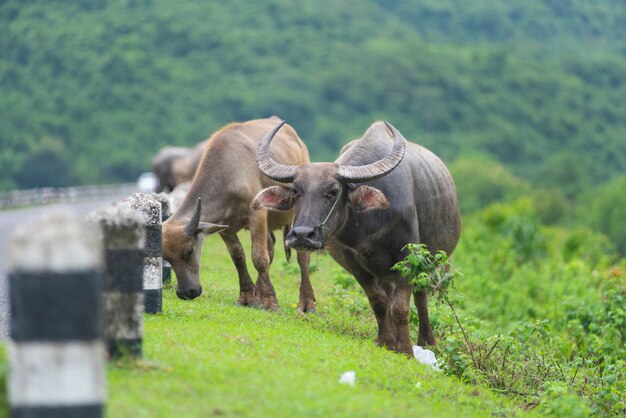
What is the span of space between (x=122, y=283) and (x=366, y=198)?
3.35m

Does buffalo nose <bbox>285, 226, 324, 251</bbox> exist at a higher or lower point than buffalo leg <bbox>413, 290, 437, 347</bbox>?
higher

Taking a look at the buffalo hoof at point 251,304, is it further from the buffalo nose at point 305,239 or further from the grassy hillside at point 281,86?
the grassy hillside at point 281,86

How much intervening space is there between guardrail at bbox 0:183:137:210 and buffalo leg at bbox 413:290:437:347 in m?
24.8

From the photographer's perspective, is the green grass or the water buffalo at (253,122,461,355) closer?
the green grass

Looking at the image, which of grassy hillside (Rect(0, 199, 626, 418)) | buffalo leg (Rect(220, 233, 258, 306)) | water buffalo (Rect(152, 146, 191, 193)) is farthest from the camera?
water buffalo (Rect(152, 146, 191, 193))

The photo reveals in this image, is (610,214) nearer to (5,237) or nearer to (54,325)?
(5,237)

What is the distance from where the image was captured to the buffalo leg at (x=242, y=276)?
38.7ft

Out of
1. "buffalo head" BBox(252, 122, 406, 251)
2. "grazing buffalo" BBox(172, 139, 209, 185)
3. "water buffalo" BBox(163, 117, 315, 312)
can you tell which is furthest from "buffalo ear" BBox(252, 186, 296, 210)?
"grazing buffalo" BBox(172, 139, 209, 185)

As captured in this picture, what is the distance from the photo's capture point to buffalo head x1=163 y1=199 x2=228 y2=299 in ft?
34.9

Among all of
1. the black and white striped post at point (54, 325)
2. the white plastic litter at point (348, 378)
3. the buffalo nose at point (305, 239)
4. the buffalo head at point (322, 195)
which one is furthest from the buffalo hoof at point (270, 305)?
the black and white striped post at point (54, 325)

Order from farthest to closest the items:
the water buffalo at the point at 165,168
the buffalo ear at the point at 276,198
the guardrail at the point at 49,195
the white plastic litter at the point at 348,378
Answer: the guardrail at the point at 49,195 → the water buffalo at the point at 165,168 → the buffalo ear at the point at 276,198 → the white plastic litter at the point at 348,378

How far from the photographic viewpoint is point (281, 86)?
298 ft

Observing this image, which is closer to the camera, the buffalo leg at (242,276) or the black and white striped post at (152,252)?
the black and white striped post at (152,252)

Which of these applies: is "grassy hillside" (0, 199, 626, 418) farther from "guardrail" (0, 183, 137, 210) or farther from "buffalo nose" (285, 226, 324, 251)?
"guardrail" (0, 183, 137, 210)
